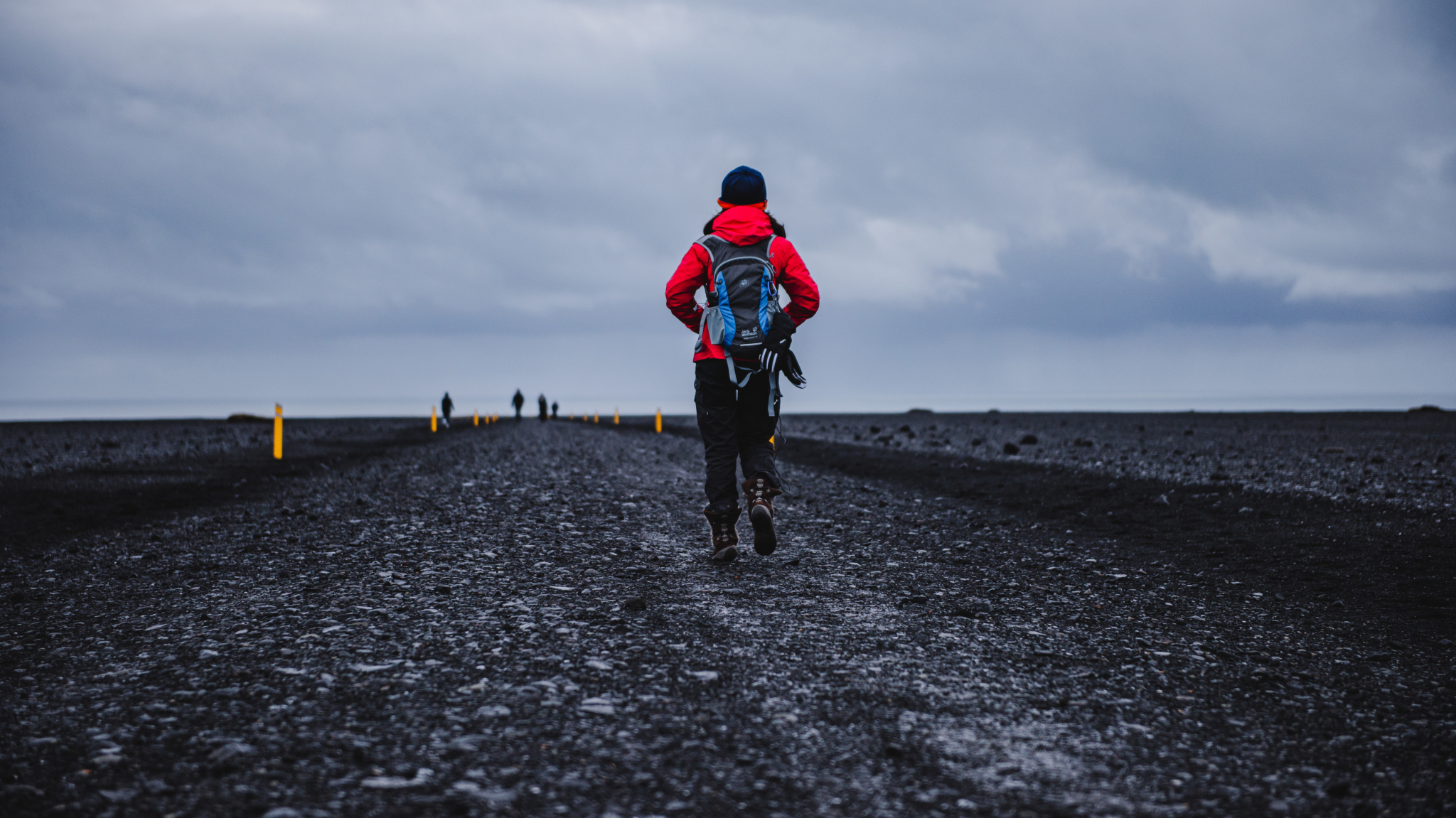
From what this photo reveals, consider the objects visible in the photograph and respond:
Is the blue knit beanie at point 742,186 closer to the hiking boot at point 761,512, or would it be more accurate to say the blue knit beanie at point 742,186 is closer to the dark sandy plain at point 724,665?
the hiking boot at point 761,512

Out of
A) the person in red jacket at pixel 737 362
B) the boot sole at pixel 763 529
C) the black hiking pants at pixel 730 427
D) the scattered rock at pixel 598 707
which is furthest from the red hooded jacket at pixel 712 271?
the scattered rock at pixel 598 707

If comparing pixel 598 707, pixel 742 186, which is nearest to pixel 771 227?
pixel 742 186

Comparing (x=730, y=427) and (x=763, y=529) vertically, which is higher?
(x=730, y=427)

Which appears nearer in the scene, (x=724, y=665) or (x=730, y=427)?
(x=724, y=665)

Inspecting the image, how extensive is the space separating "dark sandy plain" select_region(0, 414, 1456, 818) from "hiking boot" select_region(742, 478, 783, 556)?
205 mm

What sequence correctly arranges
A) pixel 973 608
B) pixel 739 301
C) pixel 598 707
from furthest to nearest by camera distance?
1. pixel 739 301
2. pixel 973 608
3. pixel 598 707

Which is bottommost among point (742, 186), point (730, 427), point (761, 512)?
point (761, 512)

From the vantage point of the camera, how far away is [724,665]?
434 cm

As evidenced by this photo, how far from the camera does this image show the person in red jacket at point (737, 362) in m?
7.01

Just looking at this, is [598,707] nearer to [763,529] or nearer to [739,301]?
[763,529]

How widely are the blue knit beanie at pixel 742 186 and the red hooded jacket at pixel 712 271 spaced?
7 centimetres

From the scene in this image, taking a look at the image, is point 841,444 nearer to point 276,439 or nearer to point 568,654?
point 276,439

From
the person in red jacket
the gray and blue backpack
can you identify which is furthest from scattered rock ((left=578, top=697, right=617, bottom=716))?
the gray and blue backpack

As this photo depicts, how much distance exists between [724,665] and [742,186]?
414 cm
